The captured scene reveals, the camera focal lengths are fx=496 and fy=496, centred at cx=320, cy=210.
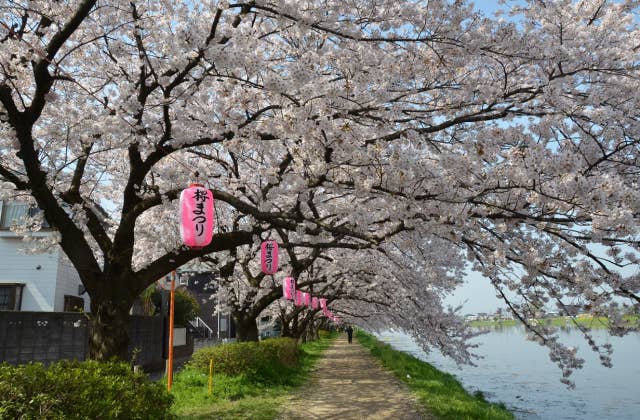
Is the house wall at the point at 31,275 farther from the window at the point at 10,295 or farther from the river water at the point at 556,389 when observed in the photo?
the river water at the point at 556,389

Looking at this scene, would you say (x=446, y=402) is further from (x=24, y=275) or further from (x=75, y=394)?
(x=24, y=275)

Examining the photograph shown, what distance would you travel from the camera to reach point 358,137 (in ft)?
23.8

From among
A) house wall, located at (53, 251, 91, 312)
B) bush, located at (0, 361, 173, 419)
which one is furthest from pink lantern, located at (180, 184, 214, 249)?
house wall, located at (53, 251, 91, 312)

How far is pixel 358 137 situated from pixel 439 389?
361 inches

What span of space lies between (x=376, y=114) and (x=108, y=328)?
5.03 metres

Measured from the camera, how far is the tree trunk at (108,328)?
24.0 feet

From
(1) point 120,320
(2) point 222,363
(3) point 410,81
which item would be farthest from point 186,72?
(2) point 222,363

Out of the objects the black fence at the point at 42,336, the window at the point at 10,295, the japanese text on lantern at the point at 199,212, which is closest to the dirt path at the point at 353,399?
the black fence at the point at 42,336

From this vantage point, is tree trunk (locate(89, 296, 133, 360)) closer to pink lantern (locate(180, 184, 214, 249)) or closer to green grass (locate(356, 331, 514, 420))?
pink lantern (locate(180, 184, 214, 249))

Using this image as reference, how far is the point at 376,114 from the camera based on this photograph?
7133mm

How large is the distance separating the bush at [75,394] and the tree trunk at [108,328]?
1622 millimetres

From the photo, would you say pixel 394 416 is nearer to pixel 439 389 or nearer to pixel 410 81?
pixel 439 389

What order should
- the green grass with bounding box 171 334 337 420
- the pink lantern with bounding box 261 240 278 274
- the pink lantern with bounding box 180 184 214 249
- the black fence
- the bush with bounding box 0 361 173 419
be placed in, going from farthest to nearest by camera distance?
the black fence → the pink lantern with bounding box 261 240 278 274 → the green grass with bounding box 171 334 337 420 → the pink lantern with bounding box 180 184 214 249 → the bush with bounding box 0 361 173 419

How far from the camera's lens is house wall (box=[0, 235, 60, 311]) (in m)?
17.8
